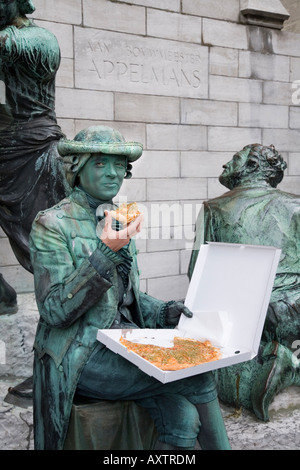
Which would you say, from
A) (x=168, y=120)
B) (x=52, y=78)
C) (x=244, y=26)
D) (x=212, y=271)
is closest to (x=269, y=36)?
(x=244, y=26)

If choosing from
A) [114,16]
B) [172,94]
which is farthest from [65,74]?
[172,94]

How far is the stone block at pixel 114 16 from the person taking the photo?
19.5ft

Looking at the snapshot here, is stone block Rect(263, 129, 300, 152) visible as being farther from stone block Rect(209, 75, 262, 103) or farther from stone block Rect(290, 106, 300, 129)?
stone block Rect(209, 75, 262, 103)

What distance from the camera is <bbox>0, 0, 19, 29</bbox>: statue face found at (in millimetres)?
3926

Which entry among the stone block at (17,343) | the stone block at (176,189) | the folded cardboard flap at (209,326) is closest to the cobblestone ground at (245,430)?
the stone block at (17,343)

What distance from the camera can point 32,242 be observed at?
7.41 ft

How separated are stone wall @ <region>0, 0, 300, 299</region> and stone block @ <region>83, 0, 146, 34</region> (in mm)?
10

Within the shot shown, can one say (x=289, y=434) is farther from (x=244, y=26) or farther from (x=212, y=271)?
(x=244, y=26)

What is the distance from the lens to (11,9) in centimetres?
396

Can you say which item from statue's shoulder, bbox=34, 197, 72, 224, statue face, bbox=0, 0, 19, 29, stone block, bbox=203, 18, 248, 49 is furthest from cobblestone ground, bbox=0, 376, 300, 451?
stone block, bbox=203, 18, 248, 49

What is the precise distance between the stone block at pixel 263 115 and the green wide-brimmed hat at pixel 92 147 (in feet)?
16.9

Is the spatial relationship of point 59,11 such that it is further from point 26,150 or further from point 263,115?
point 263,115

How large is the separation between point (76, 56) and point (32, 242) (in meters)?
4.05

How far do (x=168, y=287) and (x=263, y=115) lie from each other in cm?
244
